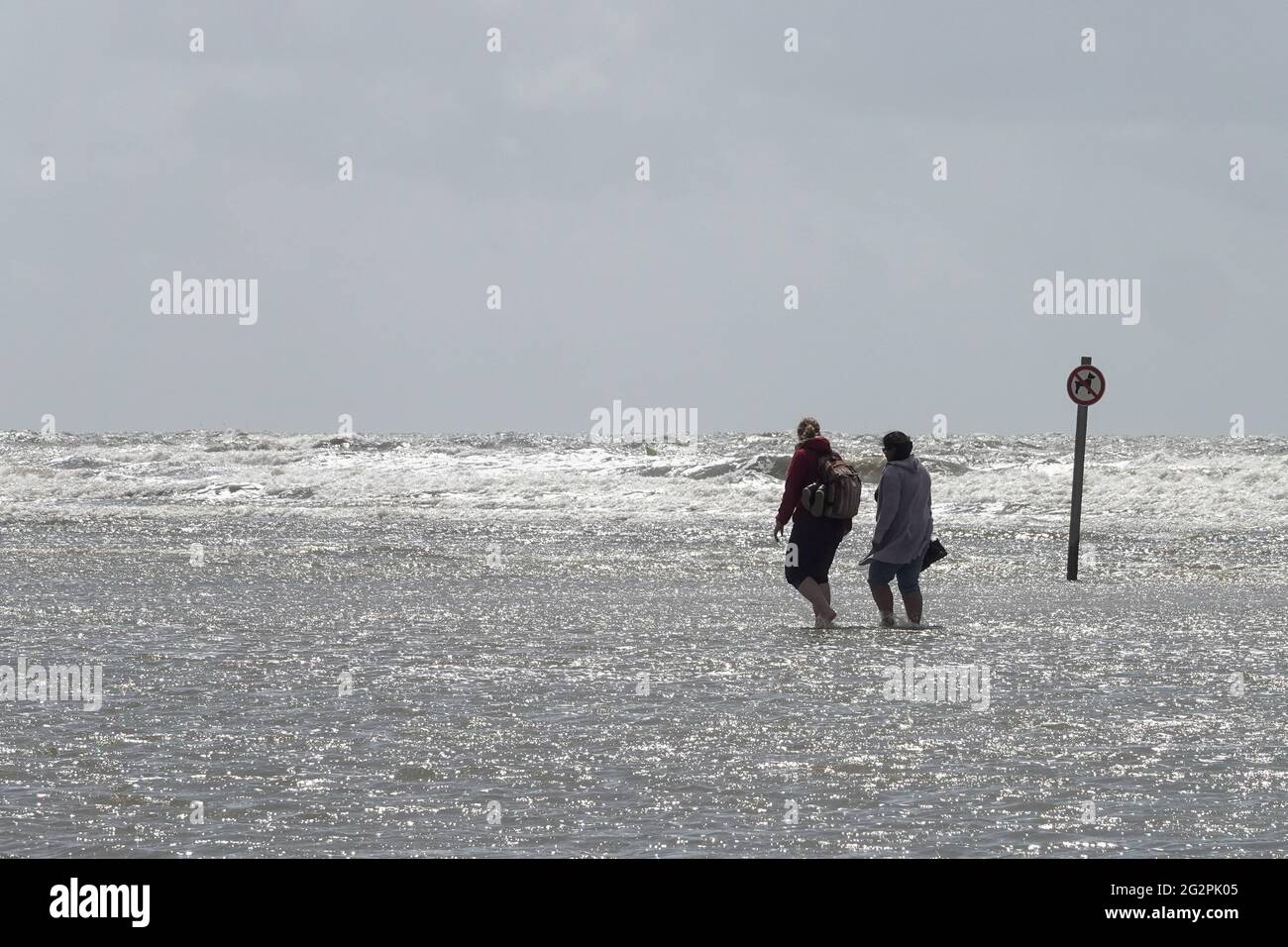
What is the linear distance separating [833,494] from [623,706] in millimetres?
4127

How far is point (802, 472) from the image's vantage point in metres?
11.9

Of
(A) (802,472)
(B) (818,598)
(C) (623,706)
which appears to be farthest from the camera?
(A) (802,472)

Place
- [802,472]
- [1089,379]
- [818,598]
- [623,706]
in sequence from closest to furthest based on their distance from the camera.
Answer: [623,706]
[818,598]
[802,472]
[1089,379]

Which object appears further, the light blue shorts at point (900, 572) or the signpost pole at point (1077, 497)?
the signpost pole at point (1077, 497)

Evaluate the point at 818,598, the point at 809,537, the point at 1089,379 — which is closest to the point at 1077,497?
A: the point at 1089,379

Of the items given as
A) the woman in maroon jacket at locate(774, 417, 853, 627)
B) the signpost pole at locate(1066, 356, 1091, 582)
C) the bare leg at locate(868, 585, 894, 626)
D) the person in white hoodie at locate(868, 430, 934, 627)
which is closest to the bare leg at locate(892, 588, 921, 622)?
the person in white hoodie at locate(868, 430, 934, 627)

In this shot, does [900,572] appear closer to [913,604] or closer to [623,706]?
[913,604]

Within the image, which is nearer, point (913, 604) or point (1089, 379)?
point (913, 604)

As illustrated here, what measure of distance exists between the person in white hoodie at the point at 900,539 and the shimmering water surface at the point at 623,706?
363 mm

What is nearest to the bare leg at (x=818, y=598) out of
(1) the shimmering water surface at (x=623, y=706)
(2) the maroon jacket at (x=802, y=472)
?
(1) the shimmering water surface at (x=623, y=706)

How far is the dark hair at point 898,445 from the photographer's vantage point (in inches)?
464

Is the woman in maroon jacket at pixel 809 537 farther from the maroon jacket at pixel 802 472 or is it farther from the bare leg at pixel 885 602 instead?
the bare leg at pixel 885 602
